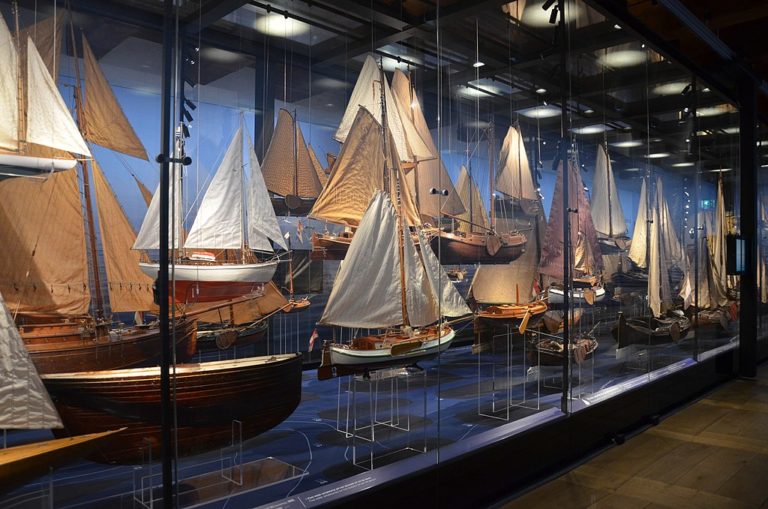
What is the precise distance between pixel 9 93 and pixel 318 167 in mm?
1142

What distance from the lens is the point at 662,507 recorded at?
3.22m

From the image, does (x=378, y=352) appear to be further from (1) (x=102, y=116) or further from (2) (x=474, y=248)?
(1) (x=102, y=116)

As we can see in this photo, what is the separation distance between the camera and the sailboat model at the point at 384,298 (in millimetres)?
2654

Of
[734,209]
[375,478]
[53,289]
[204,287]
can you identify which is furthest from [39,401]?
[734,209]

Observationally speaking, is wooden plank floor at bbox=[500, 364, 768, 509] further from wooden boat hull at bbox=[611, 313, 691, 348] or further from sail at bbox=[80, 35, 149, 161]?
sail at bbox=[80, 35, 149, 161]

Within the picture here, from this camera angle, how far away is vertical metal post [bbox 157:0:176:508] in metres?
2.01

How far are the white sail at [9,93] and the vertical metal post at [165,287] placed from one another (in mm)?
415

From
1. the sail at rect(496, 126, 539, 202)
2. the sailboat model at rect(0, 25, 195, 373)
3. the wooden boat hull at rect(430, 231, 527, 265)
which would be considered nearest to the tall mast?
the sailboat model at rect(0, 25, 195, 373)

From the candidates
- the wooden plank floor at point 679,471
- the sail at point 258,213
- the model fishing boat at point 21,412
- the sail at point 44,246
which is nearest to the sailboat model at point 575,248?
the wooden plank floor at point 679,471

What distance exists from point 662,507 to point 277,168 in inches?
105

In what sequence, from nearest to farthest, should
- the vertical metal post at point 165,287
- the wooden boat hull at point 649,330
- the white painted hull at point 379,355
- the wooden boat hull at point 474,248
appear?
the vertical metal post at point 165,287, the white painted hull at point 379,355, the wooden boat hull at point 474,248, the wooden boat hull at point 649,330

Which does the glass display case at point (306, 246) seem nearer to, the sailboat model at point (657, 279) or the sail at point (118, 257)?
the sail at point (118, 257)

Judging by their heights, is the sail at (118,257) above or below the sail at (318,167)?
below

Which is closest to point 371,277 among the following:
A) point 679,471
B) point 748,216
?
point 679,471
